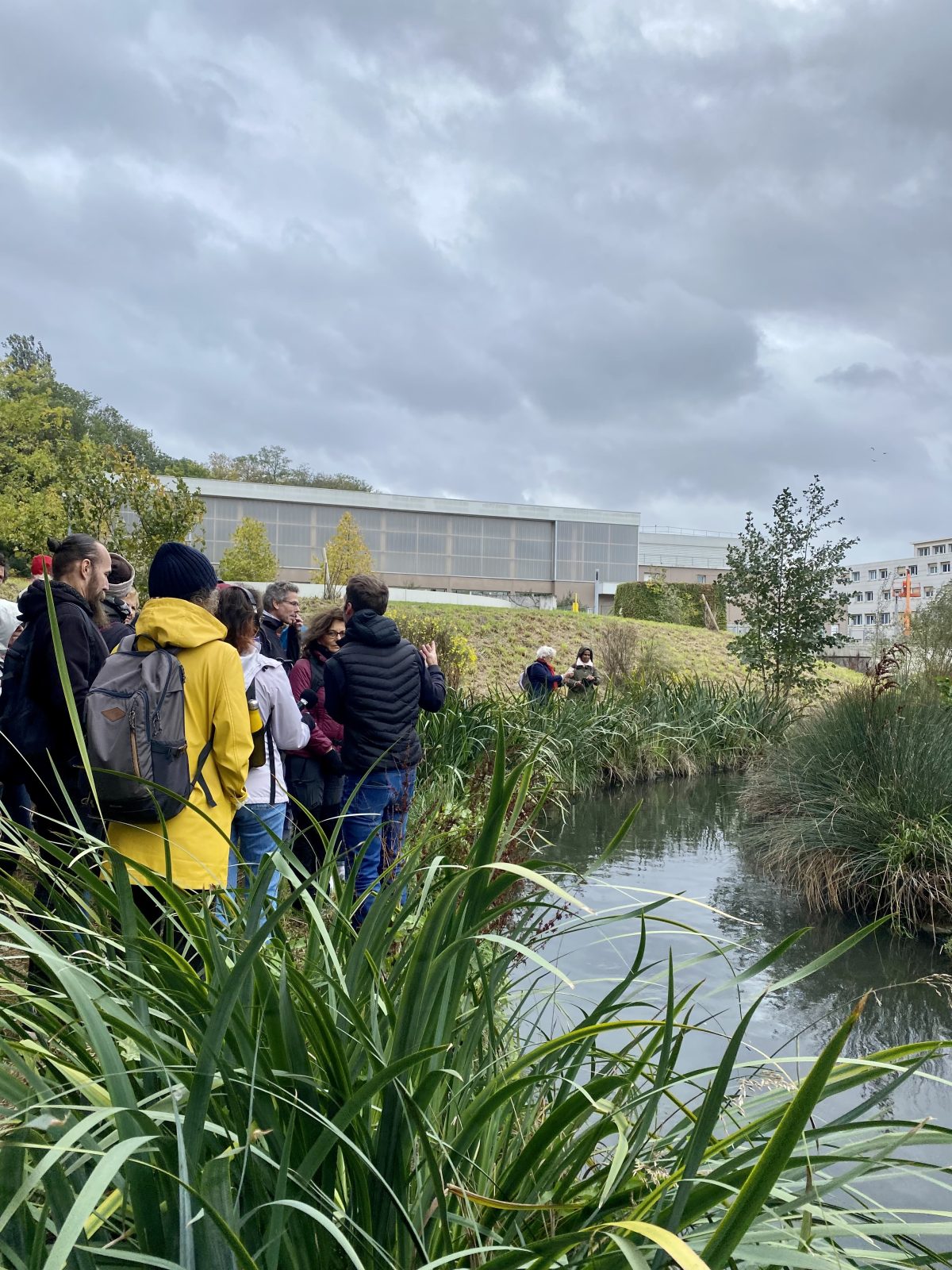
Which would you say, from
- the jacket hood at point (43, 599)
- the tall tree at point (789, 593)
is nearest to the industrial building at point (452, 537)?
the tall tree at point (789, 593)

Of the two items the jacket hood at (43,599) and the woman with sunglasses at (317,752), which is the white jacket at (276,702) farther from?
the woman with sunglasses at (317,752)

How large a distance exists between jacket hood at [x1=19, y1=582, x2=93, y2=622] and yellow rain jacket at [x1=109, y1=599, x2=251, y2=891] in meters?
0.70

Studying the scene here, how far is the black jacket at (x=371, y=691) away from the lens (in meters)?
5.54

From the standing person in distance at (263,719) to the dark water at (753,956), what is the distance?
141cm

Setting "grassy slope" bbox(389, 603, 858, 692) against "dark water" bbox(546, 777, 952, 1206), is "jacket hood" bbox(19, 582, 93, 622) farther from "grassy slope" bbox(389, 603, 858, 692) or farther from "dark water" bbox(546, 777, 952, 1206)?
"grassy slope" bbox(389, 603, 858, 692)

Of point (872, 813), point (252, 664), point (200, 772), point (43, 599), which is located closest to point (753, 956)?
point (872, 813)

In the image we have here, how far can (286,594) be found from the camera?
659 cm

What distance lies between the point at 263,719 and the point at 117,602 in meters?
2.16

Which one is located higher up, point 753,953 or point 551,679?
point 551,679

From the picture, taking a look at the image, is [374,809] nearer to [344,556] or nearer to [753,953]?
[753,953]

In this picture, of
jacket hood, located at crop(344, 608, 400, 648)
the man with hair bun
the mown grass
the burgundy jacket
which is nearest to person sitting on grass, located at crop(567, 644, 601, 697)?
the mown grass

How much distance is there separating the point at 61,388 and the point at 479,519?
2727cm

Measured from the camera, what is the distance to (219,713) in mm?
3408

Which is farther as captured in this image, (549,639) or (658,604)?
(658,604)
